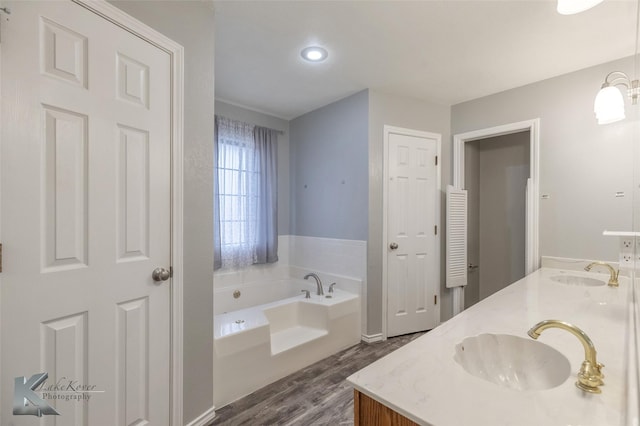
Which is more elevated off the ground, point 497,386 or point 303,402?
point 497,386

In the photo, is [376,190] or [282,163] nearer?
[376,190]

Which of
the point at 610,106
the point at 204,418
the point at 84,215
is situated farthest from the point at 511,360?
the point at 84,215

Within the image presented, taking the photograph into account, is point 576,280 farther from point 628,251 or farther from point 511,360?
point 511,360

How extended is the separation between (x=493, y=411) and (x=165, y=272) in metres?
1.41

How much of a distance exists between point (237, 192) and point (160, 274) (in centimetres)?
178

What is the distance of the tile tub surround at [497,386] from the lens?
624 mm

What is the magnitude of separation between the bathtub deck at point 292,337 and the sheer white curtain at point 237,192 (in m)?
0.93

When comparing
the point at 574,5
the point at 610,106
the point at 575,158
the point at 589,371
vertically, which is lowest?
the point at 589,371

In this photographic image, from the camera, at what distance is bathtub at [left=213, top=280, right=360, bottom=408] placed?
1.85 meters

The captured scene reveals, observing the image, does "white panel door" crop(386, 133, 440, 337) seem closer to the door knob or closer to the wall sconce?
the wall sconce

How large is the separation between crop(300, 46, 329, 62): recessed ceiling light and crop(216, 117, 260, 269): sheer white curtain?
1234mm

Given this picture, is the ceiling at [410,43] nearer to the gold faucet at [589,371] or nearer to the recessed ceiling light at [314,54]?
the recessed ceiling light at [314,54]

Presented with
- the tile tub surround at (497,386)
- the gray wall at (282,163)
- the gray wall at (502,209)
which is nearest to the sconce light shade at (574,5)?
the tile tub surround at (497,386)

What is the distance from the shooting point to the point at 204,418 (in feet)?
5.26
